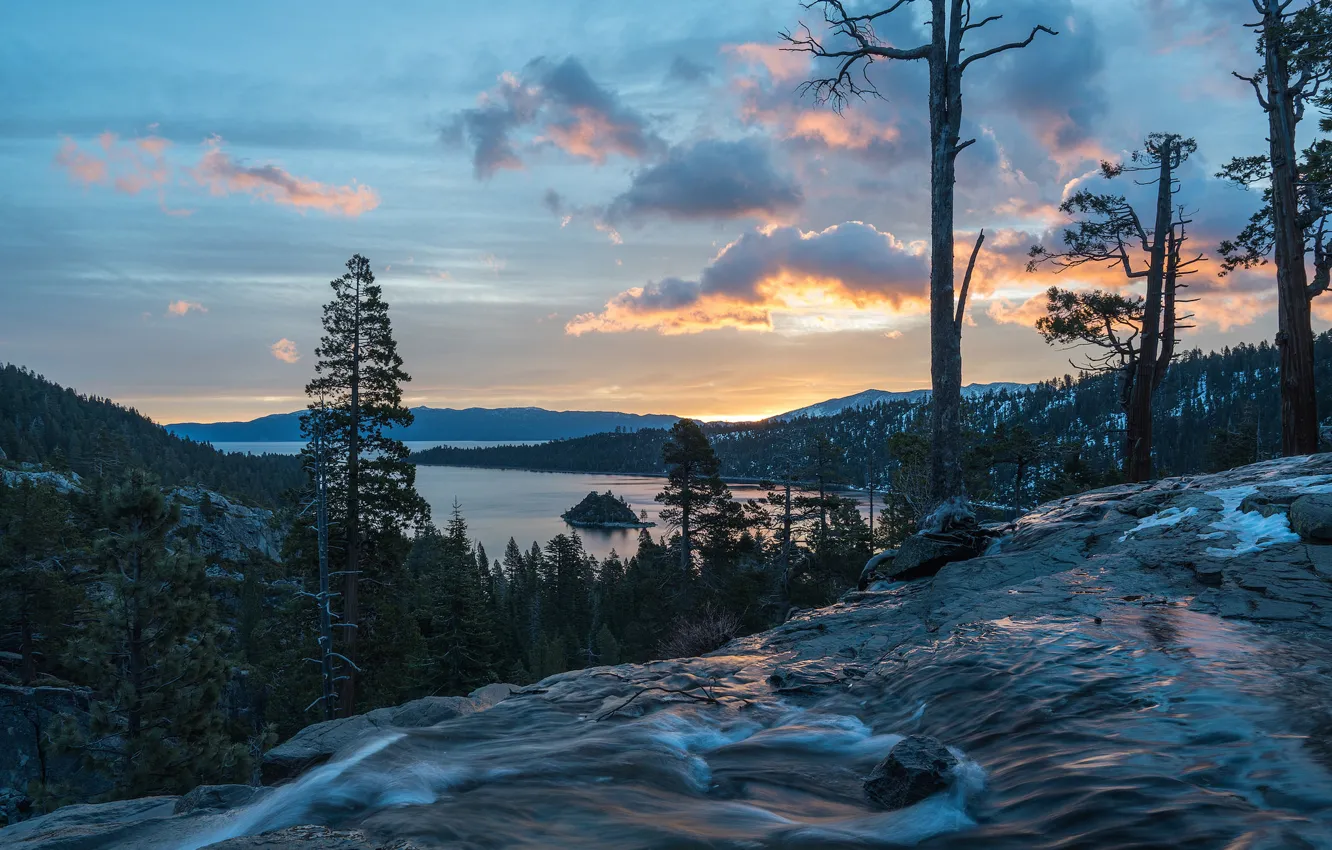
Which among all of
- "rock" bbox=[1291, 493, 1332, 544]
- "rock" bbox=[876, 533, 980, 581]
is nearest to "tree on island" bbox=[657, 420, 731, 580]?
"rock" bbox=[876, 533, 980, 581]

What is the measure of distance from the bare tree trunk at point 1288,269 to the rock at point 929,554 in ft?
31.9

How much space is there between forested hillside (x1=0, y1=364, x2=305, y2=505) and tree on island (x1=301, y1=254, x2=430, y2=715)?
65.7m

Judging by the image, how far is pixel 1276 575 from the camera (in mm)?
7145

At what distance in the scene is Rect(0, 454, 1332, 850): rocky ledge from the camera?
409 cm

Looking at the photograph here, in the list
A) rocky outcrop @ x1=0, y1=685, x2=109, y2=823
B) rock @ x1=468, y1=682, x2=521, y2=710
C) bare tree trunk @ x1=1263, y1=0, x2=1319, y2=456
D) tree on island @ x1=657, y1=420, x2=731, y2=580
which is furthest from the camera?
tree on island @ x1=657, y1=420, x2=731, y2=580

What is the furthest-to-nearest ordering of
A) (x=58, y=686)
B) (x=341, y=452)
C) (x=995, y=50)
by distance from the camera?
(x=58, y=686), (x=341, y=452), (x=995, y=50)

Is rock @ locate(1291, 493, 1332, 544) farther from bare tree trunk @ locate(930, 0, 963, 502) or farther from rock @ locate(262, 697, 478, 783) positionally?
rock @ locate(262, 697, 478, 783)

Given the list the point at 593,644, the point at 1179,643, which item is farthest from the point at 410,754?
the point at 593,644

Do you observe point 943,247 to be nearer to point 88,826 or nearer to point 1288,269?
point 1288,269

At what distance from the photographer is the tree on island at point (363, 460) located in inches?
882

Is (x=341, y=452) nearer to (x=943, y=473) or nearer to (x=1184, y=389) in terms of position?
(x=943, y=473)

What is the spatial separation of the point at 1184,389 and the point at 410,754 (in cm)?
19492

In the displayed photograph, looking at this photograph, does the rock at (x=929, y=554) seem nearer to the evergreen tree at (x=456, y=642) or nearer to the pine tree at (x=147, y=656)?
the pine tree at (x=147, y=656)

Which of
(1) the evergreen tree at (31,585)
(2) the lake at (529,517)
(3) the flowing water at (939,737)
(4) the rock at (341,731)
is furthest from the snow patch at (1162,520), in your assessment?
(2) the lake at (529,517)
